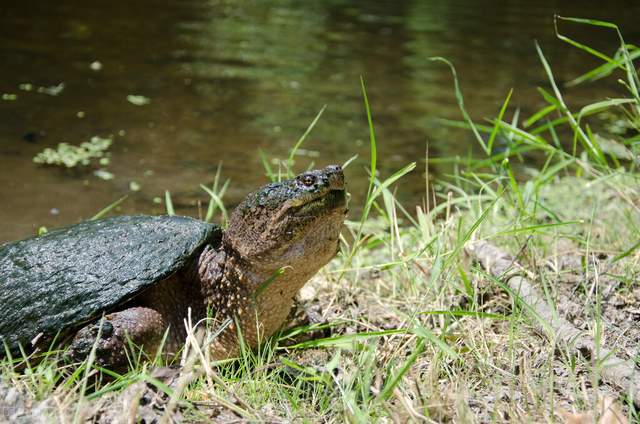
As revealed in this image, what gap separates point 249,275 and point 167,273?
24 cm

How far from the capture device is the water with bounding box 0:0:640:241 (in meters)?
4.35

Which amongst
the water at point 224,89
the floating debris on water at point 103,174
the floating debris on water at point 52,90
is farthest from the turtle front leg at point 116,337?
the floating debris on water at point 52,90

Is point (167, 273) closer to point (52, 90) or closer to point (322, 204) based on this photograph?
point (322, 204)

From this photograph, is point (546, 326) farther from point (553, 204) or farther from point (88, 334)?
point (553, 204)

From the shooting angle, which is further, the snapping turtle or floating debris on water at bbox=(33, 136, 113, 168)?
floating debris on water at bbox=(33, 136, 113, 168)

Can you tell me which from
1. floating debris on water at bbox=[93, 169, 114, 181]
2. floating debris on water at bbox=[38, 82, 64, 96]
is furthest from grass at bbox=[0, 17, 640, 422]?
floating debris on water at bbox=[38, 82, 64, 96]

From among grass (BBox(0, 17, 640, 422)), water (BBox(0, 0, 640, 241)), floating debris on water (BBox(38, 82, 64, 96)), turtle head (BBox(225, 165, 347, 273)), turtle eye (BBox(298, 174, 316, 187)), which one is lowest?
water (BBox(0, 0, 640, 241))

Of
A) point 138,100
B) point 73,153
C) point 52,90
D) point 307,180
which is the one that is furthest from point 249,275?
point 52,90

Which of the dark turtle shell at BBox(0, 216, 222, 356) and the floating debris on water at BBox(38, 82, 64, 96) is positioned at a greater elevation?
the dark turtle shell at BBox(0, 216, 222, 356)

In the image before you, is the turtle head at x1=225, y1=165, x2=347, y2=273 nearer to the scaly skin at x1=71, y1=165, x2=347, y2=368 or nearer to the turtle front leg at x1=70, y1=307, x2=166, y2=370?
the scaly skin at x1=71, y1=165, x2=347, y2=368

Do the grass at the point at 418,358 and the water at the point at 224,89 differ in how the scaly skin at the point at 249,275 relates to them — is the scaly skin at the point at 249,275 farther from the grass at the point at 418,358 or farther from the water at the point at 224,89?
the water at the point at 224,89

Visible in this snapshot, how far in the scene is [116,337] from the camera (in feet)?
6.24

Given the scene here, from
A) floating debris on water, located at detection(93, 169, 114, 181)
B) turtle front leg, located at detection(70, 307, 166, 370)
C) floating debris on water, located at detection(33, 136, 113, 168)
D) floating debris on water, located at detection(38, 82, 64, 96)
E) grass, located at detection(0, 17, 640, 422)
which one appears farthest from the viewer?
floating debris on water, located at detection(38, 82, 64, 96)

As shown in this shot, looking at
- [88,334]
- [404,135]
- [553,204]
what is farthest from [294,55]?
[88,334]
